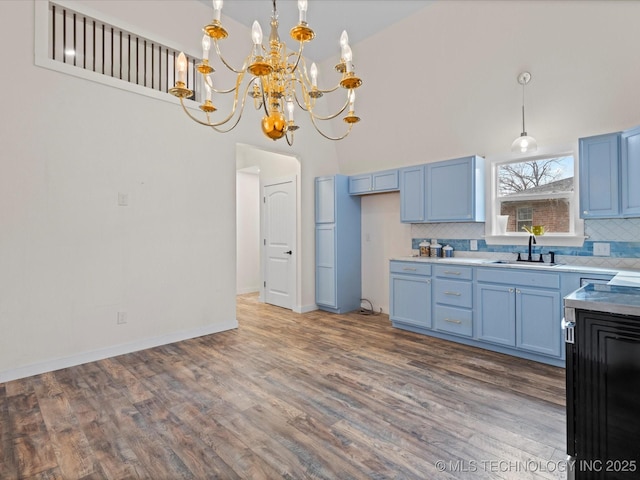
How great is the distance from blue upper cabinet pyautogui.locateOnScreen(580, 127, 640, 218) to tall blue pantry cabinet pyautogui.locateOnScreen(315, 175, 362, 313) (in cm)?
304

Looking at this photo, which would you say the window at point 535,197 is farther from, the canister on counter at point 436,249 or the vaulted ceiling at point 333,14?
the vaulted ceiling at point 333,14

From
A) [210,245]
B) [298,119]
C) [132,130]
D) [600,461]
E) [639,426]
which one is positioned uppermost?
[298,119]

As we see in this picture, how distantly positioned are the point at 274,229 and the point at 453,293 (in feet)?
10.4

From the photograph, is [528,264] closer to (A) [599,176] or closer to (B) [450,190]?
(A) [599,176]

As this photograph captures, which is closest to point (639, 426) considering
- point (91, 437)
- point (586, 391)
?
point (586, 391)

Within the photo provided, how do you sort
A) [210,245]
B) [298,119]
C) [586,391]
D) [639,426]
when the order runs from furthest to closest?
[298,119] → [210,245] → [586,391] → [639,426]

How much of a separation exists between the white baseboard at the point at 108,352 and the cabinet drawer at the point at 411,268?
2.30 metres

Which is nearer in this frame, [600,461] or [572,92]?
[600,461]

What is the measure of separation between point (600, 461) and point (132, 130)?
453cm

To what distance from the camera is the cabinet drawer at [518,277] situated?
128 inches

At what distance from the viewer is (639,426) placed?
4.77ft

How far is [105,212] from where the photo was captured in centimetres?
348

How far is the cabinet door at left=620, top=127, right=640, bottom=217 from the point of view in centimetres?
294

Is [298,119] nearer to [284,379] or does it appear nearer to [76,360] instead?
[284,379]
